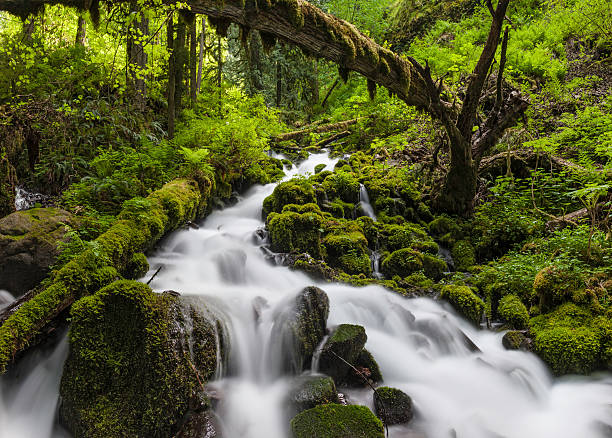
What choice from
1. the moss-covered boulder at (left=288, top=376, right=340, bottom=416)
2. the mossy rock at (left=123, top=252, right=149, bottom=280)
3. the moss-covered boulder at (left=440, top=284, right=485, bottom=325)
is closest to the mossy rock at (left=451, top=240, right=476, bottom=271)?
the moss-covered boulder at (left=440, top=284, right=485, bottom=325)

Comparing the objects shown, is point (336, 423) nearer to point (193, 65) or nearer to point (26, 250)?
point (26, 250)

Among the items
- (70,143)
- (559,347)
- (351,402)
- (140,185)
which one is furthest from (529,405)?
(70,143)

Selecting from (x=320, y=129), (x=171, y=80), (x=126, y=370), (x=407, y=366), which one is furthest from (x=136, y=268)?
(x=320, y=129)

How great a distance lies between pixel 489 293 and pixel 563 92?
24.8 feet

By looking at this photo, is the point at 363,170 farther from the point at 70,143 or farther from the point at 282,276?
the point at 70,143

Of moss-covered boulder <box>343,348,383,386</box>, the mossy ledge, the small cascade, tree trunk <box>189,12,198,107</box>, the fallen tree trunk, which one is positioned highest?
tree trunk <box>189,12,198,107</box>

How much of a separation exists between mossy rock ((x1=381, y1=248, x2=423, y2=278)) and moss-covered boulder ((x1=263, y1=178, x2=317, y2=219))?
2.56 meters

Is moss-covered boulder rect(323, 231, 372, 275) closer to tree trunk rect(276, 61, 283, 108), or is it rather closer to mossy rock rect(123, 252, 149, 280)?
mossy rock rect(123, 252, 149, 280)

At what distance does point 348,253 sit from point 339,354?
2.97 m

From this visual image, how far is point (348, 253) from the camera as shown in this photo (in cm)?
679

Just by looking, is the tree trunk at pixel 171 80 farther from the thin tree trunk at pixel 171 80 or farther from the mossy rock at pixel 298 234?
the mossy rock at pixel 298 234

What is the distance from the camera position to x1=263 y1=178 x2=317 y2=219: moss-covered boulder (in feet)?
27.3

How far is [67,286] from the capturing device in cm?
364

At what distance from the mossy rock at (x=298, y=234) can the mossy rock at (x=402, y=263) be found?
53.9 inches
